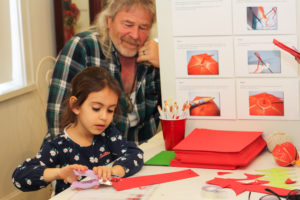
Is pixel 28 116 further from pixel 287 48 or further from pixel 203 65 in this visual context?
pixel 287 48

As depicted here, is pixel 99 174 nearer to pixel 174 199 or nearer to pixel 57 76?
pixel 174 199

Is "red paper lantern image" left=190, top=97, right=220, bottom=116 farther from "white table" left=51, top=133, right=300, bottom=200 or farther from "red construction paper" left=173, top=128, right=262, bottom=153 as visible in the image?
"white table" left=51, top=133, right=300, bottom=200

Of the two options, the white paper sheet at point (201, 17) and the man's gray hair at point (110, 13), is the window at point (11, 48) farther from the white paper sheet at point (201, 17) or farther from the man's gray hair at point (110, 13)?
the white paper sheet at point (201, 17)

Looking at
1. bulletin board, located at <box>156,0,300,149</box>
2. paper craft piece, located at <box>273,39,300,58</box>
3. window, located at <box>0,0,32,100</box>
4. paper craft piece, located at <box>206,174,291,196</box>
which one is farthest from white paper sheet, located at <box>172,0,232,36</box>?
window, located at <box>0,0,32,100</box>

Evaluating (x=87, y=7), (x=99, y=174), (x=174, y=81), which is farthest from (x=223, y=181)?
(x=87, y=7)

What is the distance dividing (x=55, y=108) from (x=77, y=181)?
787 millimetres

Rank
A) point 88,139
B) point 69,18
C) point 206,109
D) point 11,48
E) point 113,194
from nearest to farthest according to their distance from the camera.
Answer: point 113,194, point 88,139, point 206,109, point 11,48, point 69,18

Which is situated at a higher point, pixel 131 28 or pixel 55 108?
pixel 131 28

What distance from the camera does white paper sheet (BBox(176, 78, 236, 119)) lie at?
1750 mm

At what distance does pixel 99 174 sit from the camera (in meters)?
1.39

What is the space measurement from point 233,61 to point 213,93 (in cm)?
14

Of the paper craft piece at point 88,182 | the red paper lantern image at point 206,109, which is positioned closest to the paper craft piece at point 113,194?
the paper craft piece at point 88,182

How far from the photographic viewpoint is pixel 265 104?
5.61 ft

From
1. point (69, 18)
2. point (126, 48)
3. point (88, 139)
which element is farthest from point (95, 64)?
point (69, 18)
